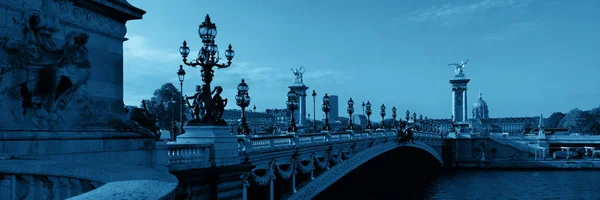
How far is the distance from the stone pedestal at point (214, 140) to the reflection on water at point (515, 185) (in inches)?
1364

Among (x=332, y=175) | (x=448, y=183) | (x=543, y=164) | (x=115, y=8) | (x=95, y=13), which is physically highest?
(x=115, y=8)

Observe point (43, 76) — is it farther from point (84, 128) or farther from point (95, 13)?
point (95, 13)

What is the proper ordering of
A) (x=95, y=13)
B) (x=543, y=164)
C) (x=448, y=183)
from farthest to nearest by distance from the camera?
1. (x=543, y=164)
2. (x=448, y=183)
3. (x=95, y=13)

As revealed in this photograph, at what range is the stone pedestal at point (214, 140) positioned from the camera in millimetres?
14836

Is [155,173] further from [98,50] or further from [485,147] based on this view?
[485,147]

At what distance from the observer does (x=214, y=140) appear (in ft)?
48.8

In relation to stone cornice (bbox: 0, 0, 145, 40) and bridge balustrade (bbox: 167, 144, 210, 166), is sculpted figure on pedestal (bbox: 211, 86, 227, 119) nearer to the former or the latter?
bridge balustrade (bbox: 167, 144, 210, 166)

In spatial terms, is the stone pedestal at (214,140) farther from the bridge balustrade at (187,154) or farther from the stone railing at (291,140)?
the stone railing at (291,140)

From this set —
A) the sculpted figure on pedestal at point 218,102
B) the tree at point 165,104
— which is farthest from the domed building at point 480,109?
the sculpted figure on pedestal at point 218,102

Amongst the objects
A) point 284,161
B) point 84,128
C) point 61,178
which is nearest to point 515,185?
point 284,161

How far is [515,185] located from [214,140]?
4743 centimetres

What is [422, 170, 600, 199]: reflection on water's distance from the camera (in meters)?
49.0

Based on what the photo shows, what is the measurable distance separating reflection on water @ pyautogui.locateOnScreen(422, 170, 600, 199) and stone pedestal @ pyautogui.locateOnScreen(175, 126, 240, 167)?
114 ft

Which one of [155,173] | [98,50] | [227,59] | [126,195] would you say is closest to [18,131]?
[98,50]
